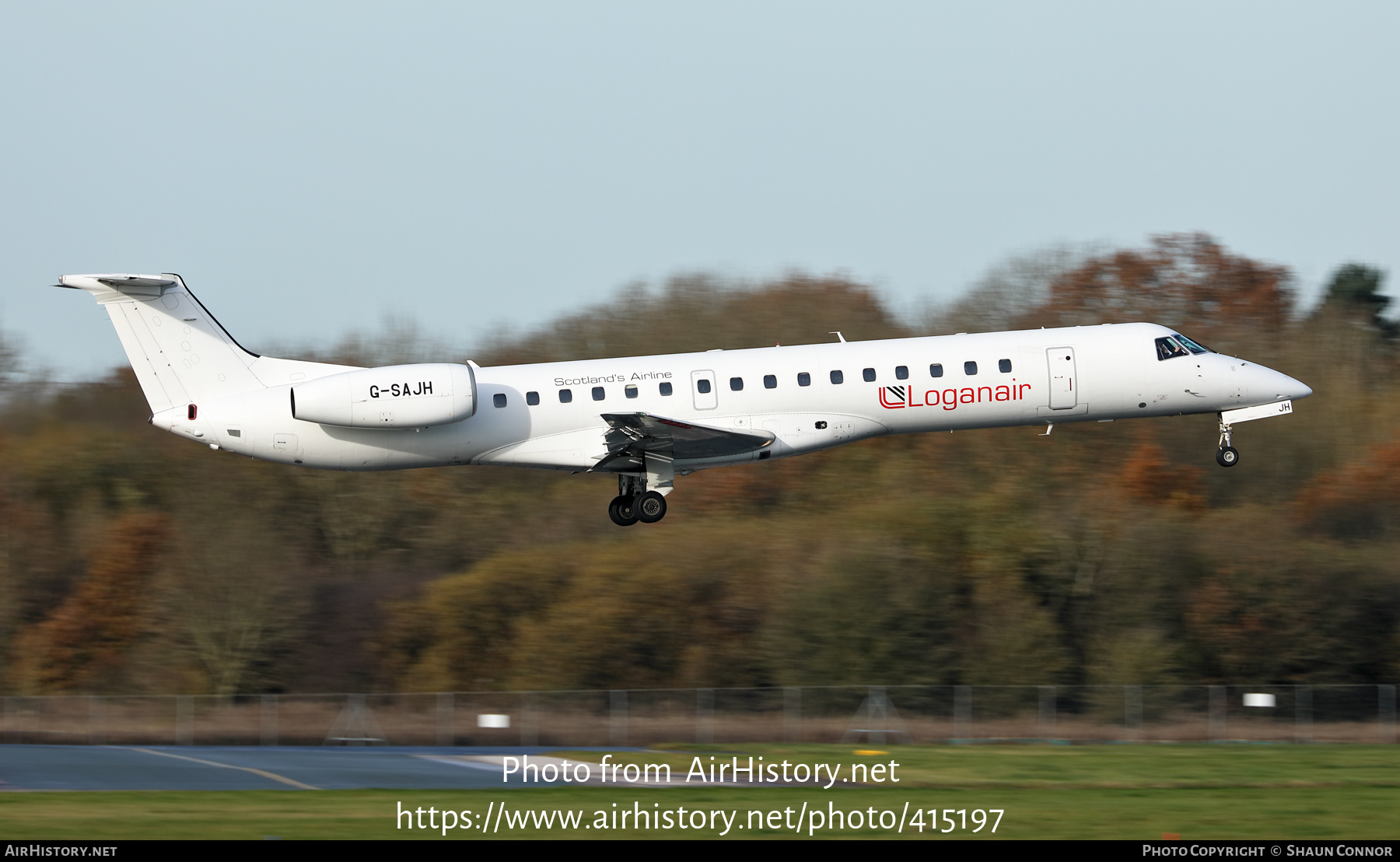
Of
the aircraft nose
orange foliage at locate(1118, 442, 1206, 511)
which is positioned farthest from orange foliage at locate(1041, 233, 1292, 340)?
the aircraft nose

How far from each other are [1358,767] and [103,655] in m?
31.5

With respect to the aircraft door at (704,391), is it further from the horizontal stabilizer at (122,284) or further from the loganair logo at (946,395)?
the horizontal stabilizer at (122,284)

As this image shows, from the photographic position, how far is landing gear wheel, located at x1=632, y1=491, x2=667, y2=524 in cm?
2583

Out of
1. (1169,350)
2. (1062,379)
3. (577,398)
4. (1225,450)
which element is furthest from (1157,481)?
(577,398)

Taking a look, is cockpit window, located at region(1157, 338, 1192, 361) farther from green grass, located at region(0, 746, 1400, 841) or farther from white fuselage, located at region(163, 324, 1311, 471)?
green grass, located at region(0, 746, 1400, 841)

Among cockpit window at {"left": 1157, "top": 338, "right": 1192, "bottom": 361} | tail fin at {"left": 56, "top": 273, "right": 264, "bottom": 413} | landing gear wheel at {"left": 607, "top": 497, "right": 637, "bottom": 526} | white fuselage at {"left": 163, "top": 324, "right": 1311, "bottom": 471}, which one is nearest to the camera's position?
white fuselage at {"left": 163, "top": 324, "right": 1311, "bottom": 471}

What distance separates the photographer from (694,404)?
987 inches

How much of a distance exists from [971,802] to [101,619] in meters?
29.4

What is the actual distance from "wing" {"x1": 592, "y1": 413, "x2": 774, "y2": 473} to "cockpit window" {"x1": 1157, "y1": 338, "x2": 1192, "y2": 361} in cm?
695

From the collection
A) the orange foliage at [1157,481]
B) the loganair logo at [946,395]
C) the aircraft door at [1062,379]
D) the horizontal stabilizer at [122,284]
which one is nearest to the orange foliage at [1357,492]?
the orange foliage at [1157,481]

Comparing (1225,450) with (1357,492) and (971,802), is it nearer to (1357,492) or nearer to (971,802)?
(971,802)

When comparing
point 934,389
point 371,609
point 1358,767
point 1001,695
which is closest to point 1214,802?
point 1358,767

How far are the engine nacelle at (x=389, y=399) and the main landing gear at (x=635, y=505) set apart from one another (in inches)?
120

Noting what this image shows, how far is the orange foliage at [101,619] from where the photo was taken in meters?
Result: 42.0
